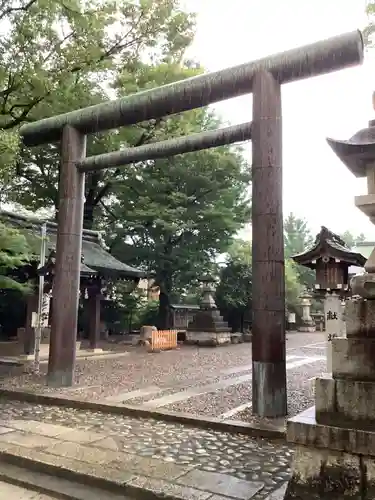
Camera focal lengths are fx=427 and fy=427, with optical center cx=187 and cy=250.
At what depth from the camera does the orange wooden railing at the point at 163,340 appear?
1727 cm

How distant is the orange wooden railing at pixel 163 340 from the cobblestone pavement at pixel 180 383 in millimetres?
1781

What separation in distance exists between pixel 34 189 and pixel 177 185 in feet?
22.8

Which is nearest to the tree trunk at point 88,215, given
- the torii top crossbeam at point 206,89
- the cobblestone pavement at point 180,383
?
the cobblestone pavement at point 180,383

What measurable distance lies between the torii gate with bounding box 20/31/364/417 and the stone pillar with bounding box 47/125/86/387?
0.02 metres

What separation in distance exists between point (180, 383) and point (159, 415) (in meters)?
3.14

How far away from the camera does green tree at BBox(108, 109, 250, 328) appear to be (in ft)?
68.2

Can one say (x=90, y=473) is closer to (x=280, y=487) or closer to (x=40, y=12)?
(x=280, y=487)

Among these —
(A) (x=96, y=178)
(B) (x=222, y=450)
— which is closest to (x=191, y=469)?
(B) (x=222, y=450)

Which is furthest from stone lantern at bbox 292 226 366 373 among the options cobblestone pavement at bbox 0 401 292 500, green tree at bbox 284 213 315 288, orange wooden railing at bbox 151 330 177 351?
green tree at bbox 284 213 315 288

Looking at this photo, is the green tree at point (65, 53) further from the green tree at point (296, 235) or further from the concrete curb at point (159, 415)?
the green tree at point (296, 235)

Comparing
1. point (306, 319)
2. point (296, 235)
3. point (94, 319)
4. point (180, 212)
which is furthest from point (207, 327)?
point (296, 235)

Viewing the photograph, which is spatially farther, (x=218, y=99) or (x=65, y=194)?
(x=65, y=194)

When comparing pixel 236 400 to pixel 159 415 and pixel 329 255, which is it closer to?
pixel 159 415

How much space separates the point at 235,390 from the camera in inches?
353
